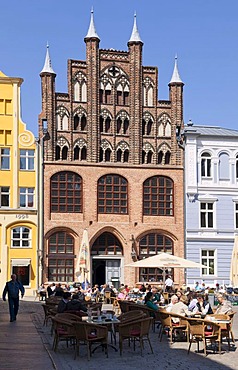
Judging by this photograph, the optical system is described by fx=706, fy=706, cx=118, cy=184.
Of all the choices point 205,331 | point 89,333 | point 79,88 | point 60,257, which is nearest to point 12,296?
point 89,333

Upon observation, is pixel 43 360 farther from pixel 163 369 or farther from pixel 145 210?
pixel 145 210

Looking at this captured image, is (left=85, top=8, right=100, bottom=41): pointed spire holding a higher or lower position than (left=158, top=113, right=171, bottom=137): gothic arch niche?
higher

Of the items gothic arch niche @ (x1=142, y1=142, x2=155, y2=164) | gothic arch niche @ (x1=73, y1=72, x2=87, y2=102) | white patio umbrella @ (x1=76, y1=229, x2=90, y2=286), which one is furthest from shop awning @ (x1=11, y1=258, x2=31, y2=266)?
gothic arch niche @ (x1=73, y1=72, x2=87, y2=102)

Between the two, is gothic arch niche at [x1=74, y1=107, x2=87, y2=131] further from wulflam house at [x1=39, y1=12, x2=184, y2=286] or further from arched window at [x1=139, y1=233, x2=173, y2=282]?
arched window at [x1=139, y1=233, x2=173, y2=282]

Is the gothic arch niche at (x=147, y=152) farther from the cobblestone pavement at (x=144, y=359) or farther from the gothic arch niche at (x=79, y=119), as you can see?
the cobblestone pavement at (x=144, y=359)

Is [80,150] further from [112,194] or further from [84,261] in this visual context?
[84,261]

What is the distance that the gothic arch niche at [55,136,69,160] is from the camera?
4112 cm

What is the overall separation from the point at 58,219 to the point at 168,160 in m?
7.79

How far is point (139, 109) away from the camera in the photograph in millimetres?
42594

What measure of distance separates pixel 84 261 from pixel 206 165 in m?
10.5

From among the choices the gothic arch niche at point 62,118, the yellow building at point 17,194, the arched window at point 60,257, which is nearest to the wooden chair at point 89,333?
the yellow building at point 17,194

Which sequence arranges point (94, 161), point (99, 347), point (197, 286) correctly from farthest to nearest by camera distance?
point (94, 161) → point (197, 286) → point (99, 347)

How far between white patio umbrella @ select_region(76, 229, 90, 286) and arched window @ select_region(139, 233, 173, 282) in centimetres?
394

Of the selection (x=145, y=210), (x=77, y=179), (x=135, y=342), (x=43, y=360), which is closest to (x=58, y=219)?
(x=77, y=179)
